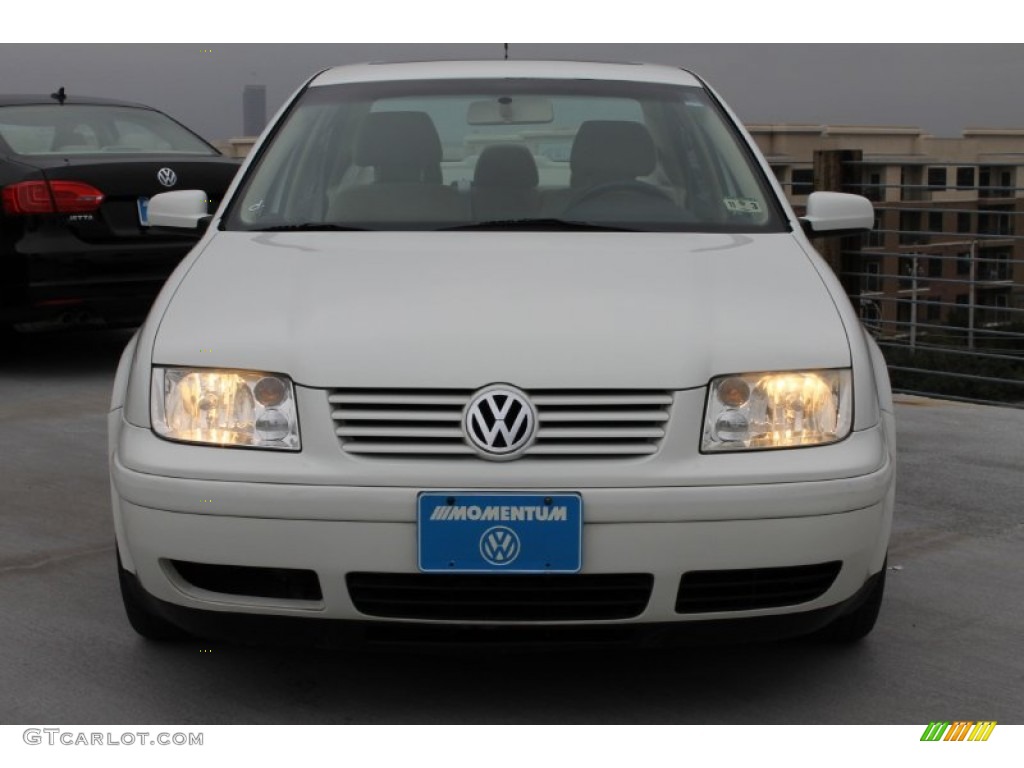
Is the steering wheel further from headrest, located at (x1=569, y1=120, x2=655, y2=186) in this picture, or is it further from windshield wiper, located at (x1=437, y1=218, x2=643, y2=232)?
windshield wiper, located at (x1=437, y1=218, x2=643, y2=232)

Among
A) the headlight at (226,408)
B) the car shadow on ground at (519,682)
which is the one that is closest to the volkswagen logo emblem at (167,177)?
the car shadow on ground at (519,682)

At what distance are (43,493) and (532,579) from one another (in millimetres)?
3013

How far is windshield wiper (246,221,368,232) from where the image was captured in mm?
4086

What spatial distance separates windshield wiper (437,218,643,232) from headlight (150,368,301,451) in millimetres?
1007

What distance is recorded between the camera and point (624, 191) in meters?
4.32

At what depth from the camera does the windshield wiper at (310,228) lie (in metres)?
4.09

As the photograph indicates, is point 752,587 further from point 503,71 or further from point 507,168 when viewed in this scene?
point 503,71

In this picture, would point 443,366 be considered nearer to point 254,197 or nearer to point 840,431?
point 840,431

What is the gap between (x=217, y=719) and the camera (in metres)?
3.35

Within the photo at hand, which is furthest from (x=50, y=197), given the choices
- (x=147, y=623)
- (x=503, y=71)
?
(x=147, y=623)

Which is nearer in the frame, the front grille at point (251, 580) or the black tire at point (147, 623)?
the front grille at point (251, 580)

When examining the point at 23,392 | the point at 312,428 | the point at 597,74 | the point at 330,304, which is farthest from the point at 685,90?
the point at 23,392

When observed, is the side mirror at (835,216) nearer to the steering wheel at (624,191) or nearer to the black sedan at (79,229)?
the steering wheel at (624,191)

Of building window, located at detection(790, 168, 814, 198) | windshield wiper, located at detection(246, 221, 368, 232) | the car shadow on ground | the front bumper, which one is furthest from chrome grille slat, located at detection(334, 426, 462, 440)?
building window, located at detection(790, 168, 814, 198)
